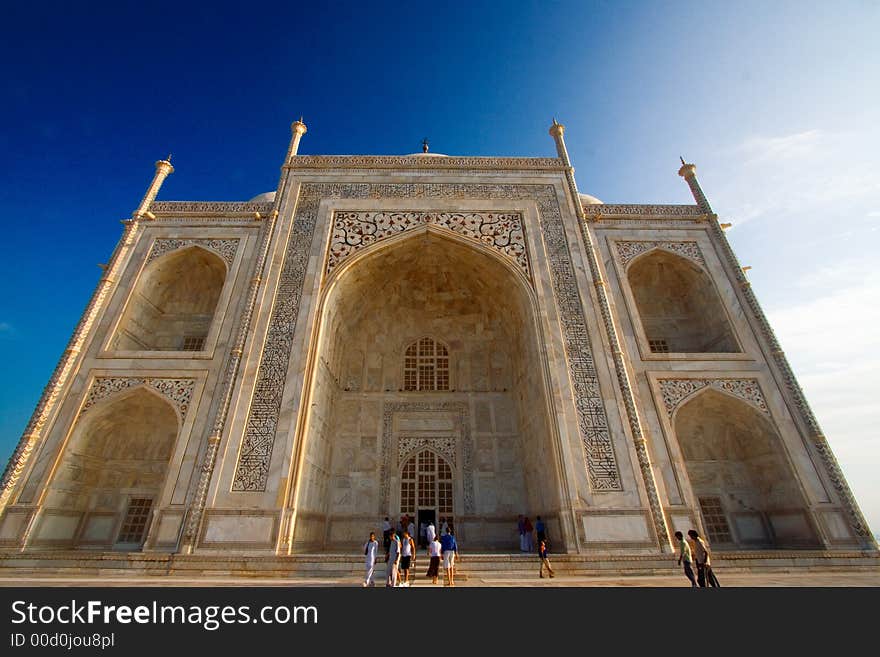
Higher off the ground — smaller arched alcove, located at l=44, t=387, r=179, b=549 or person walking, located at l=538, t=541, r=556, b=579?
smaller arched alcove, located at l=44, t=387, r=179, b=549

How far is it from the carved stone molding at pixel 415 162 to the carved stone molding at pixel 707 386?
24.3ft

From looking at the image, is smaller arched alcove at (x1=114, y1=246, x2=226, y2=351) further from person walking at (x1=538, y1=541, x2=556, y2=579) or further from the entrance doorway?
person walking at (x1=538, y1=541, x2=556, y2=579)

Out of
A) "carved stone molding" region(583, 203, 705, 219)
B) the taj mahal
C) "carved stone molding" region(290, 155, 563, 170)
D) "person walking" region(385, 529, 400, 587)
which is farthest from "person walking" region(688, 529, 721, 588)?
"carved stone molding" region(290, 155, 563, 170)

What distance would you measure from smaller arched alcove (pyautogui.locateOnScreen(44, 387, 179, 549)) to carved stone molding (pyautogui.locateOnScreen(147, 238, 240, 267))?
4143mm

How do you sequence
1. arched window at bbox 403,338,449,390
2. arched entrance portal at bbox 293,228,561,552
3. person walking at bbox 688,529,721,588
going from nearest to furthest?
person walking at bbox 688,529,721,588 → arched entrance portal at bbox 293,228,561,552 → arched window at bbox 403,338,449,390

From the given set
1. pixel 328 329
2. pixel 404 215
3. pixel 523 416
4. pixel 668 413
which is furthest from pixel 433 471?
pixel 404 215

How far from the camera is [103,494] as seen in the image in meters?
9.68

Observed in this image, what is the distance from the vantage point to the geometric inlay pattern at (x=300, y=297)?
28.5 ft

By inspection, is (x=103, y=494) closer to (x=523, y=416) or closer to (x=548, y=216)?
(x=523, y=416)

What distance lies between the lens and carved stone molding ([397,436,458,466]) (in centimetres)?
1171

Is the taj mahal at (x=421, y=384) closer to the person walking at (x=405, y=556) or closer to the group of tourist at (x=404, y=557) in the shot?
the group of tourist at (x=404, y=557)

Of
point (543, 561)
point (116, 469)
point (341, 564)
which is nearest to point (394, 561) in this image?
point (341, 564)

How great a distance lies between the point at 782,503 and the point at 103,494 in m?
15.5
